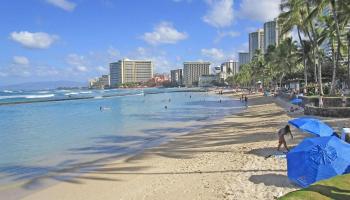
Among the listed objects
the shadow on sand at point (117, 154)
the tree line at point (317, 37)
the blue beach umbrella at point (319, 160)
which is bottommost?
the shadow on sand at point (117, 154)

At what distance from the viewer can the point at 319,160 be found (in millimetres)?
9453

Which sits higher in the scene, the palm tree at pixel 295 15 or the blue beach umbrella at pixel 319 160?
the palm tree at pixel 295 15

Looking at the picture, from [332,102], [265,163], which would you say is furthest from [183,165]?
[332,102]

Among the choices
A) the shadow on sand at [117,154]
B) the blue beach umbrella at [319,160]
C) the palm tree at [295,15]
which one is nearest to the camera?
the blue beach umbrella at [319,160]

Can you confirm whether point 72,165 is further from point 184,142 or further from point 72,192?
point 184,142

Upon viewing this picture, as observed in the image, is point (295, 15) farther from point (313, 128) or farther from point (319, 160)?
point (319, 160)

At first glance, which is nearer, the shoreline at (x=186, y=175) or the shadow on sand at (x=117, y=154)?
the shoreline at (x=186, y=175)

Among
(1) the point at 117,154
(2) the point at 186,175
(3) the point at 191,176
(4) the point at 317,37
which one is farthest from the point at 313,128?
(4) the point at 317,37

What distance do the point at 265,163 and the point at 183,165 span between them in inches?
129

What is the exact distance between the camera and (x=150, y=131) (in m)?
28.8

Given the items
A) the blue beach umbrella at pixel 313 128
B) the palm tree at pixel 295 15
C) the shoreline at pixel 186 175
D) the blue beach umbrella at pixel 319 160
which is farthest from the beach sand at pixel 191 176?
the palm tree at pixel 295 15

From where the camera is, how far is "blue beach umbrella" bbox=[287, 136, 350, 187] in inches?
366

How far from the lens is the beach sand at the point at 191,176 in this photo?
10.9 meters

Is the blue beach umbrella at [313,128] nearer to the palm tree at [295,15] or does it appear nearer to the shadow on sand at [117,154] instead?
the shadow on sand at [117,154]
